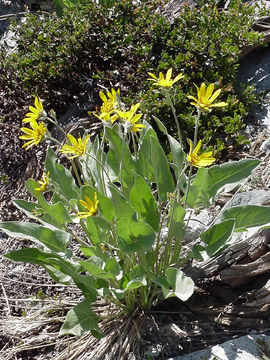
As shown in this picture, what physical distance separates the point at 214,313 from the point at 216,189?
659 millimetres

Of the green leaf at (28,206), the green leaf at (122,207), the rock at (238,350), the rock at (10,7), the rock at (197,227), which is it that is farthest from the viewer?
the rock at (10,7)

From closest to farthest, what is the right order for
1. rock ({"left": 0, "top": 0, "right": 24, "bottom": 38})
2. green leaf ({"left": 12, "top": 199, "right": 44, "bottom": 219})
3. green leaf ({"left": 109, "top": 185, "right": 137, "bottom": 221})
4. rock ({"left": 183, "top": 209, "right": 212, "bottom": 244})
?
green leaf ({"left": 109, "top": 185, "right": 137, "bottom": 221}) < green leaf ({"left": 12, "top": 199, "right": 44, "bottom": 219}) < rock ({"left": 183, "top": 209, "right": 212, "bottom": 244}) < rock ({"left": 0, "top": 0, "right": 24, "bottom": 38})

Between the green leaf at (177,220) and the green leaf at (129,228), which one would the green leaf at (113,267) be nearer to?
the green leaf at (129,228)

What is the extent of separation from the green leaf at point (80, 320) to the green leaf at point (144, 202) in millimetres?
501

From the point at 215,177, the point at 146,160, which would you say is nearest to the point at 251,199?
the point at 215,177

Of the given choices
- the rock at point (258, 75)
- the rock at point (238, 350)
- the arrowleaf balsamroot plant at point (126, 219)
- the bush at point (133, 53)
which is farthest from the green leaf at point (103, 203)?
the rock at point (258, 75)

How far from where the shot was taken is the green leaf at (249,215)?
2170 mm

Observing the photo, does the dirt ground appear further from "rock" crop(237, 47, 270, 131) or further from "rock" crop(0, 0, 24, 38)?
"rock" crop(0, 0, 24, 38)

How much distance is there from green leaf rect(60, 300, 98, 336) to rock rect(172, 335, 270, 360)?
0.46m

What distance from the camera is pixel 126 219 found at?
2.02m

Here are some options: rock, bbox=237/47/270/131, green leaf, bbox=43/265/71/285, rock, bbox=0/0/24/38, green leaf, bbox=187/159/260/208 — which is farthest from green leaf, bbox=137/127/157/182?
rock, bbox=0/0/24/38

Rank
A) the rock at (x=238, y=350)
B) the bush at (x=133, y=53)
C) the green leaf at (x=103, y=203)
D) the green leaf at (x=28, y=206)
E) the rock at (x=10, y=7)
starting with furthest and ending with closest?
the rock at (x=10, y=7), the bush at (x=133, y=53), the green leaf at (x=28, y=206), the rock at (x=238, y=350), the green leaf at (x=103, y=203)

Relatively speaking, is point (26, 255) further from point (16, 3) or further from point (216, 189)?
point (16, 3)

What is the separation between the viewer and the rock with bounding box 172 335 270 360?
7.34ft
